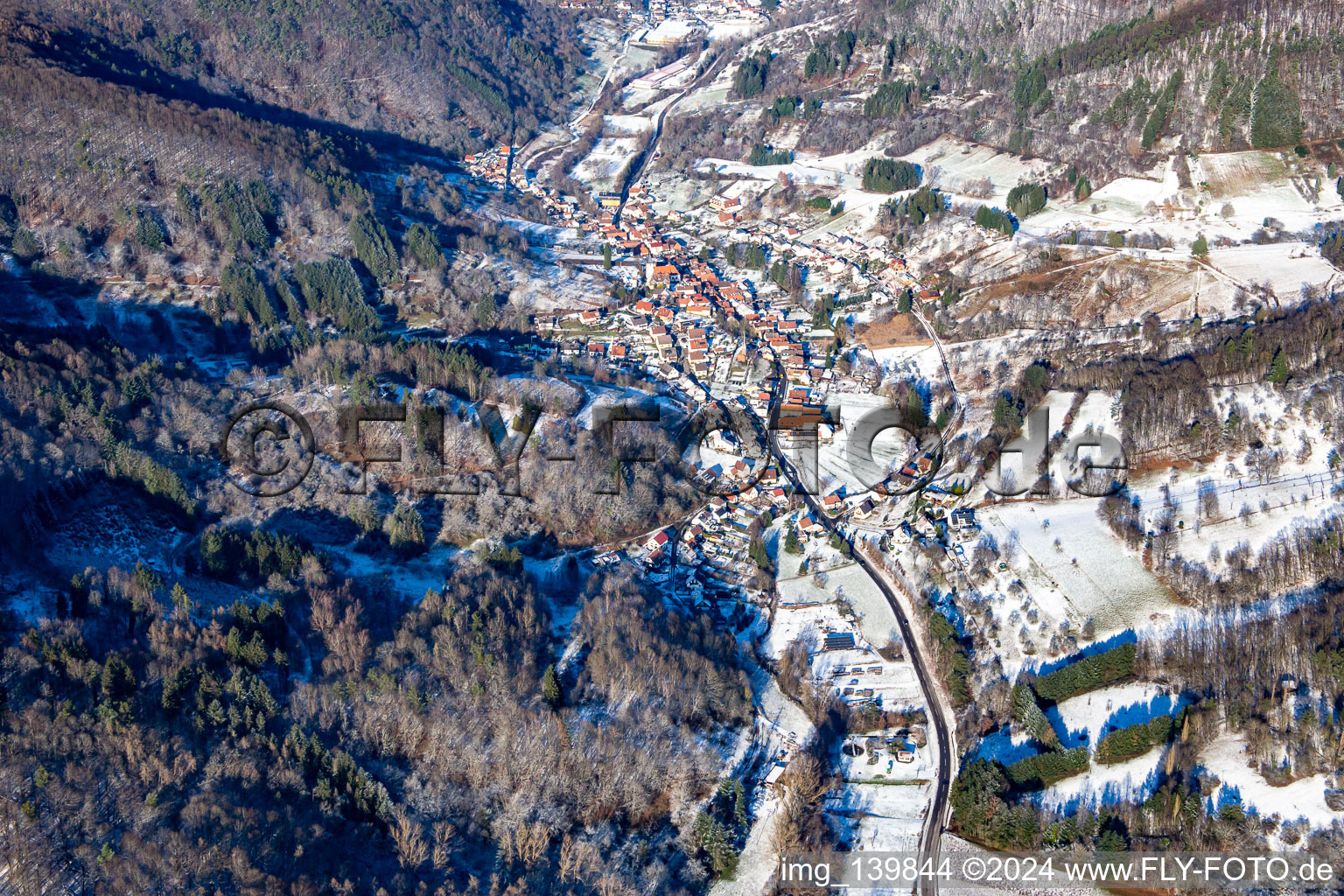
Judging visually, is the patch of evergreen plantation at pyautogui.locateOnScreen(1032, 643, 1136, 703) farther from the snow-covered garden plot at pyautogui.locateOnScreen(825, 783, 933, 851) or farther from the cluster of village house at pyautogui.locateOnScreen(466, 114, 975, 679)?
the cluster of village house at pyautogui.locateOnScreen(466, 114, 975, 679)

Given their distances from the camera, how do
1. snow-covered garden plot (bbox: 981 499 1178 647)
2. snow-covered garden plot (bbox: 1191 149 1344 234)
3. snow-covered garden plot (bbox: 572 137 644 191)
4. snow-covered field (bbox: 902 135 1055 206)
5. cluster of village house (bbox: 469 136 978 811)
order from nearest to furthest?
1. snow-covered garden plot (bbox: 981 499 1178 647)
2. cluster of village house (bbox: 469 136 978 811)
3. snow-covered garden plot (bbox: 1191 149 1344 234)
4. snow-covered field (bbox: 902 135 1055 206)
5. snow-covered garden plot (bbox: 572 137 644 191)

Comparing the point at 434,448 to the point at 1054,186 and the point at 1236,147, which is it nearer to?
the point at 1054,186

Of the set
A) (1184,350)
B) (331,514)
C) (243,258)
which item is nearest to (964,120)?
(1184,350)

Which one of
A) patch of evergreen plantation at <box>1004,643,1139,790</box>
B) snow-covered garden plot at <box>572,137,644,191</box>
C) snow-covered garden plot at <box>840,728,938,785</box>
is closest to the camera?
patch of evergreen plantation at <box>1004,643,1139,790</box>

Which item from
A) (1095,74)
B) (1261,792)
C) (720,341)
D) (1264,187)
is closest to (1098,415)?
(720,341)

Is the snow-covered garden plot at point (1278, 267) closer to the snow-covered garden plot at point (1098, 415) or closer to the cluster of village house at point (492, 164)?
the snow-covered garden plot at point (1098, 415)

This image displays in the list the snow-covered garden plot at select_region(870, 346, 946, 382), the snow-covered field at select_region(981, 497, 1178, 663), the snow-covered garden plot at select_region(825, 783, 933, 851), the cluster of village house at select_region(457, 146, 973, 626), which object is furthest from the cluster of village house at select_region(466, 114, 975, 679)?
the snow-covered garden plot at select_region(825, 783, 933, 851)

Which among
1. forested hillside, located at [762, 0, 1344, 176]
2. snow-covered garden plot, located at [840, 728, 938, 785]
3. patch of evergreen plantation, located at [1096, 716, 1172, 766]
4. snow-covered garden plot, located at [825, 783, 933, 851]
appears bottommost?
snow-covered garden plot, located at [825, 783, 933, 851]
